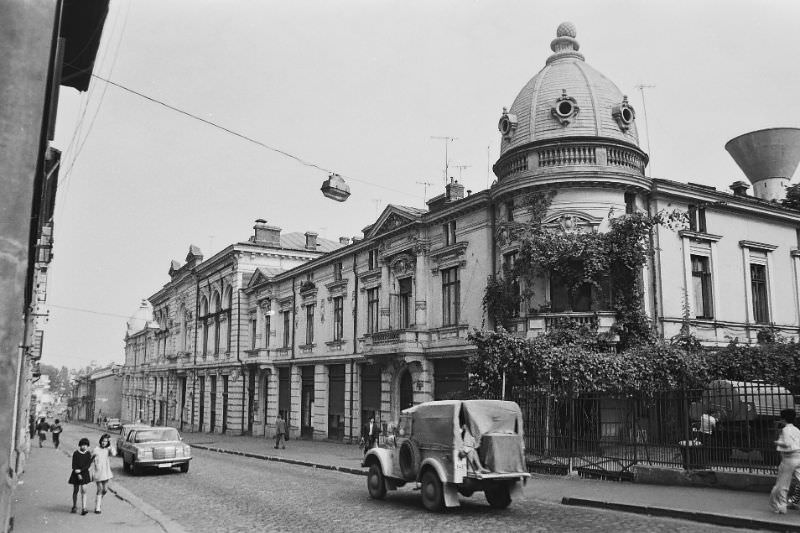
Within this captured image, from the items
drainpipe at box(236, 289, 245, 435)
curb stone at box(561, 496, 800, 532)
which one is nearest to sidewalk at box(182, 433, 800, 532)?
curb stone at box(561, 496, 800, 532)

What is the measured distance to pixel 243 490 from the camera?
17328 mm

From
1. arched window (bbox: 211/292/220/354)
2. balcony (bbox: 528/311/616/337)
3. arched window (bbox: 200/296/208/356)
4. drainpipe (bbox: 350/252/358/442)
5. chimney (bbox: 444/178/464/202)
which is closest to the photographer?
balcony (bbox: 528/311/616/337)

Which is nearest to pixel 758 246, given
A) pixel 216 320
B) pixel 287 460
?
pixel 287 460

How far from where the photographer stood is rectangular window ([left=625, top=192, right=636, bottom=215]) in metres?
23.7

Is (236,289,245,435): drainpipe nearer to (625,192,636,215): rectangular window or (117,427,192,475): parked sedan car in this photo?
(117,427,192,475): parked sedan car

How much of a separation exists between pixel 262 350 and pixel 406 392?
16.4 metres

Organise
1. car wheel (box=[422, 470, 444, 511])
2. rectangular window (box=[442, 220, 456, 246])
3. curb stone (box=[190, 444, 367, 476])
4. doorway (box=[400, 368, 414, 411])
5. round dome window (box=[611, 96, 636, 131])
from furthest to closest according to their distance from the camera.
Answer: doorway (box=[400, 368, 414, 411]) < rectangular window (box=[442, 220, 456, 246]) < round dome window (box=[611, 96, 636, 131]) < curb stone (box=[190, 444, 367, 476]) < car wheel (box=[422, 470, 444, 511])

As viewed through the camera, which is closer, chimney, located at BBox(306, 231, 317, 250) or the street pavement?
the street pavement

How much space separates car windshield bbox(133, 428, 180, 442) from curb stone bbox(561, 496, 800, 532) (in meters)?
13.9

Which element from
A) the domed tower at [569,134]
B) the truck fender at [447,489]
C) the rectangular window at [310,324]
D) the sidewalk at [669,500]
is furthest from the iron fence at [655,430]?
the rectangular window at [310,324]

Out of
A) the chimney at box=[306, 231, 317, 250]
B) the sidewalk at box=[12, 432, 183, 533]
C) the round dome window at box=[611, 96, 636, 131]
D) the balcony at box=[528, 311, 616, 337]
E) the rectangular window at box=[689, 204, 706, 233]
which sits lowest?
the sidewalk at box=[12, 432, 183, 533]

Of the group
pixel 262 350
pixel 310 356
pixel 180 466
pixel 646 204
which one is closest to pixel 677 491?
pixel 646 204

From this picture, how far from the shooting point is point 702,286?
25.2 metres

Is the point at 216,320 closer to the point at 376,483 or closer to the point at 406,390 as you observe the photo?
the point at 406,390
